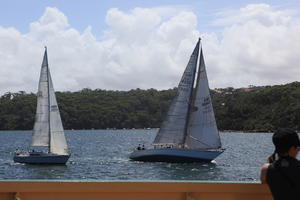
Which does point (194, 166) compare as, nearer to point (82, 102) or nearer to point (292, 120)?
point (292, 120)

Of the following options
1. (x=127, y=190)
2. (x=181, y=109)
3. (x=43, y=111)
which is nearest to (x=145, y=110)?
(x=181, y=109)

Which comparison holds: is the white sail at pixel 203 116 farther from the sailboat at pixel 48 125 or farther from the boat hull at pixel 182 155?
the sailboat at pixel 48 125

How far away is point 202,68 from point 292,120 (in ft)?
353

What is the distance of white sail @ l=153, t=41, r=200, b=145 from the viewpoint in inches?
1742

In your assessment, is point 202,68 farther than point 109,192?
Yes

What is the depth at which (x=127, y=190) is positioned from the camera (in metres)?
4.96

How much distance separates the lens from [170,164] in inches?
1751

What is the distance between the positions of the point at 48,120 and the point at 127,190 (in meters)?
38.2

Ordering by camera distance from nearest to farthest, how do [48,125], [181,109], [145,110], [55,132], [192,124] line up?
[55,132]
[48,125]
[192,124]
[181,109]
[145,110]

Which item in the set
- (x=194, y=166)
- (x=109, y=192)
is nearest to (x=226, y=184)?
(x=109, y=192)

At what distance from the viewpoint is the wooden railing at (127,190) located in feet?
16.1

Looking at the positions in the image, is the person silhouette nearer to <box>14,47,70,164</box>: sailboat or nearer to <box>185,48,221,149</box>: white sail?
<box>14,47,70,164</box>: sailboat

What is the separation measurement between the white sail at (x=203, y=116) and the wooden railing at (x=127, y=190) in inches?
1525

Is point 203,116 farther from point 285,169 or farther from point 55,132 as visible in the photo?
point 285,169
